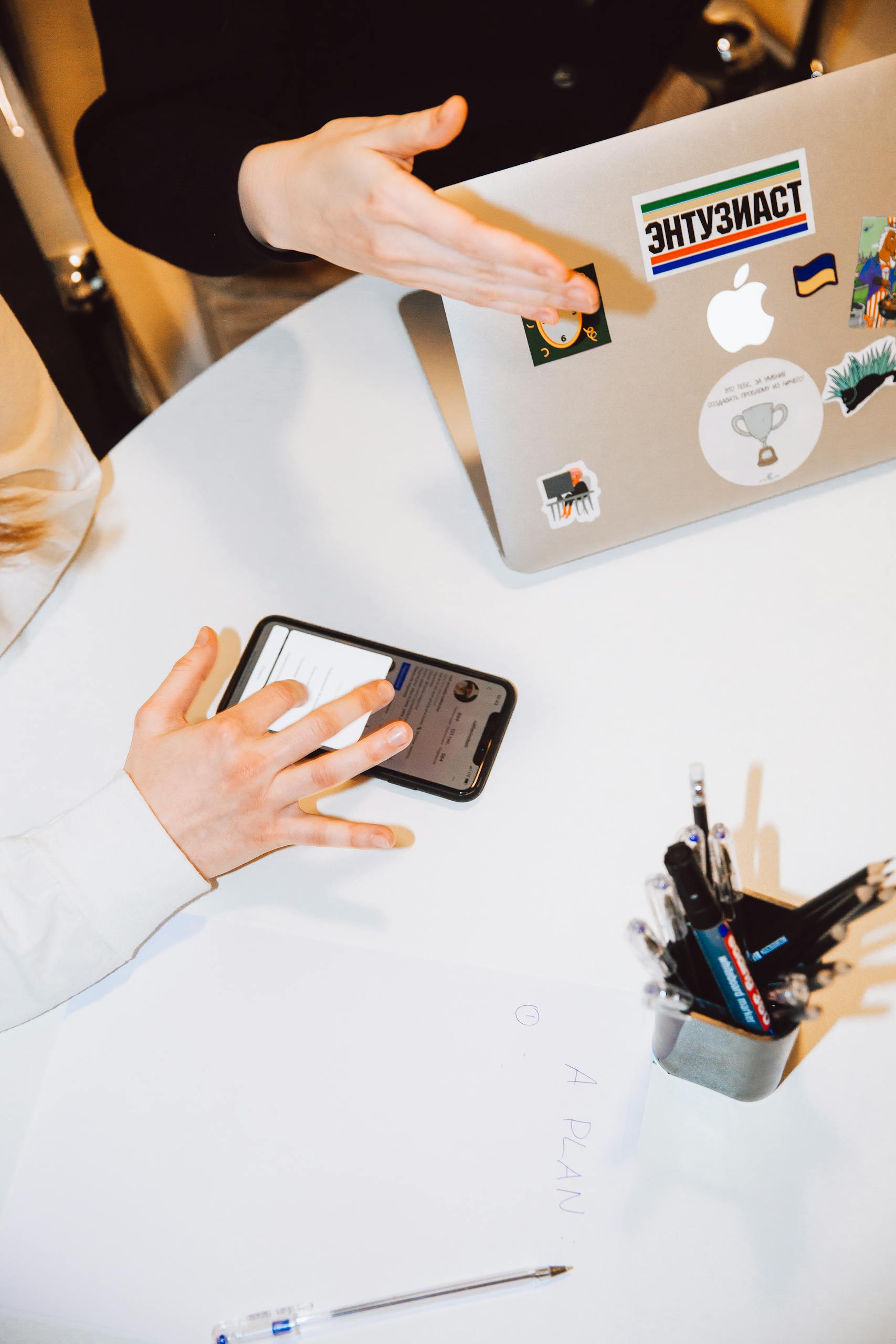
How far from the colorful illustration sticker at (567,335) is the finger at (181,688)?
303 mm

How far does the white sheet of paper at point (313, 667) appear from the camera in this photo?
2.37 feet

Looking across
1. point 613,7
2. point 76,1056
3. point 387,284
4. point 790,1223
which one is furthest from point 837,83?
point 76,1056

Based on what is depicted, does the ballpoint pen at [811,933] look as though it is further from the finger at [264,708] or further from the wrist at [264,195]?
the wrist at [264,195]

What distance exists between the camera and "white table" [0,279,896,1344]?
0.55m

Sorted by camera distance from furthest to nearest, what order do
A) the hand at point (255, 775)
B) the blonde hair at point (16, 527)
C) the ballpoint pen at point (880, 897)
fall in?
the blonde hair at point (16, 527) → the hand at point (255, 775) → the ballpoint pen at point (880, 897)

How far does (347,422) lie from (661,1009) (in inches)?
23.3

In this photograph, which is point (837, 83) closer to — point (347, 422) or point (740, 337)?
point (740, 337)

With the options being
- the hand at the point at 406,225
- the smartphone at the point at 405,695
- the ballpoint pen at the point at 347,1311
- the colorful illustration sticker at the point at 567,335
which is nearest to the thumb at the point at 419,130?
the hand at the point at 406,225

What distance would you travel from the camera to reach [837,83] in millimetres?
623

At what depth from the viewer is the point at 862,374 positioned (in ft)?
2.36

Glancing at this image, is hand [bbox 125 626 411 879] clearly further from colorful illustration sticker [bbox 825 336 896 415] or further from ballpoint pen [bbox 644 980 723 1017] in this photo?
colorful illustration sticker [bbox 825 336 896 415]

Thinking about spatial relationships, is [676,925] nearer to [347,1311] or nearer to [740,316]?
[347,1311]

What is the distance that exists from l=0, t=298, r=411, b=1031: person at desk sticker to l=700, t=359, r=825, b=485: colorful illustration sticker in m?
0.31

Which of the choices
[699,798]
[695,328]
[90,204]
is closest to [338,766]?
[699,798]
